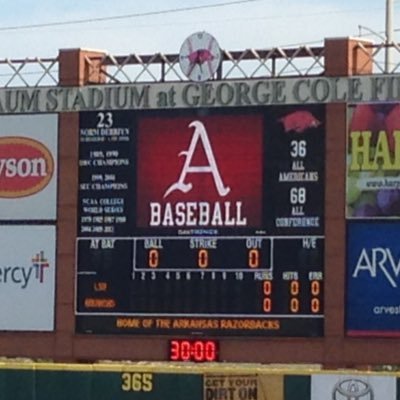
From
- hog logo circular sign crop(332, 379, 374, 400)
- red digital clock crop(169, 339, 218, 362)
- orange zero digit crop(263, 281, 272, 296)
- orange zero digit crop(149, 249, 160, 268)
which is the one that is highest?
orange zero digit crop(149, 249, 160, 268)

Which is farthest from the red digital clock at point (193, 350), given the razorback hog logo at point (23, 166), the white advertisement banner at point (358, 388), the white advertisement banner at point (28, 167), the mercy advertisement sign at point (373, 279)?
the white advertisement banner at point (358, 388)

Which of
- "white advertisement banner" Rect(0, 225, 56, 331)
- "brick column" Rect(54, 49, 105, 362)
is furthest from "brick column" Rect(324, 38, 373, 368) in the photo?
"white advertisement banner" Rect(0, 225, 56, 331)

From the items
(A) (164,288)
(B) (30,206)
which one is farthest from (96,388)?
(B) (30,206)

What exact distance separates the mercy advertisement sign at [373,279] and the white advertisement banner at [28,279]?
4718 mm

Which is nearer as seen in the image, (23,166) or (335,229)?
(335,229)

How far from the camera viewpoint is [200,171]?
28.3 metres

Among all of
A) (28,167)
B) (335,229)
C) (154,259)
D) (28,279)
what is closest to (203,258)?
(154,259)

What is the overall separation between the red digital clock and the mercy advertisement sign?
2.05m

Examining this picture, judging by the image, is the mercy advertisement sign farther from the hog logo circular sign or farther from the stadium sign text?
the hog logo circular sign

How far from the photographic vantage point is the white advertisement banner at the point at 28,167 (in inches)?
1164

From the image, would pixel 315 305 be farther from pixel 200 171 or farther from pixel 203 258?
pixel 200 171

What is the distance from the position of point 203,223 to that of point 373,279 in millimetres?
2650

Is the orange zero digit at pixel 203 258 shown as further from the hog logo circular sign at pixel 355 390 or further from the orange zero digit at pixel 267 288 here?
the hog logo circular sign at pixel 355 390

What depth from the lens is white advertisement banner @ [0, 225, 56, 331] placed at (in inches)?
1156
